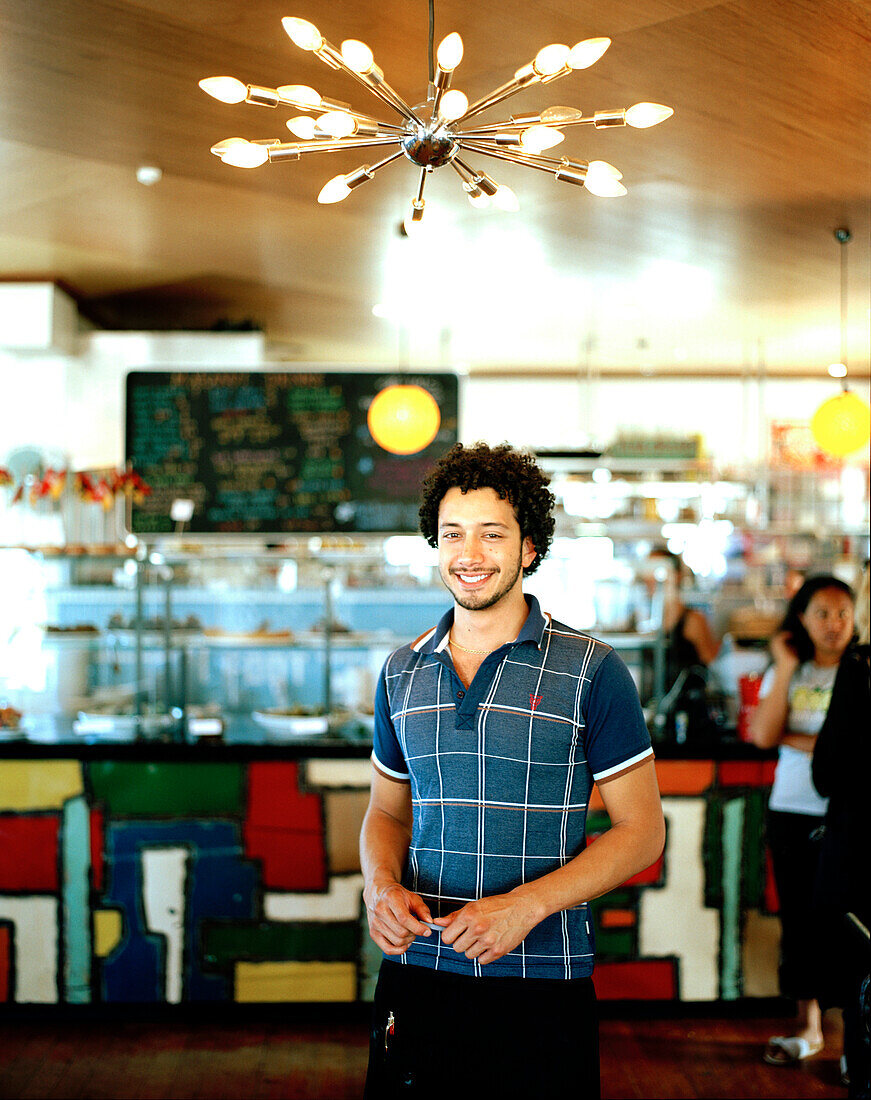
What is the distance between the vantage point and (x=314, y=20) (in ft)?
9.36

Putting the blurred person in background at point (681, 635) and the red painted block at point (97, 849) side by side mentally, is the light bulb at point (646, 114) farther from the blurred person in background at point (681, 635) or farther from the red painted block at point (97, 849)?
the blurred person in background at point (681, 635)

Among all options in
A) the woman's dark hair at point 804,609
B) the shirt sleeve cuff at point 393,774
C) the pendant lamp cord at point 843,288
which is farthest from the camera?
the pendant lamp cord at point 843,288

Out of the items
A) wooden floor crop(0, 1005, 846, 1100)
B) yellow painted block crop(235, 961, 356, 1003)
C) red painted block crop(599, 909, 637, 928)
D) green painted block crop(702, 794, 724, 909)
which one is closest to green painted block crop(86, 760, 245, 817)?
yellow painted block crop(235, 961, 356, 1003)

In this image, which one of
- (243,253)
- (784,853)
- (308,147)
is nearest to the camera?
(308,147)

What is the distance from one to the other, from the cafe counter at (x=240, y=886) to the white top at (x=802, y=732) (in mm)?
335

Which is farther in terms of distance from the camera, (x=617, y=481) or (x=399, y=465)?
(x=617, y=481)

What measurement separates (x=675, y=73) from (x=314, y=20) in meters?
1.14

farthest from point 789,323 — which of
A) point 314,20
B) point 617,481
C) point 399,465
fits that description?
point 314,20

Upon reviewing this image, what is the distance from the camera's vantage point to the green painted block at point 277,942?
11.0 ft

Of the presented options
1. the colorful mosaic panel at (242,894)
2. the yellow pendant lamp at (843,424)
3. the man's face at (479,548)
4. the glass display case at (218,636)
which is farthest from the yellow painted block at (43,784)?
the yellow pendant lamp at (843,424)

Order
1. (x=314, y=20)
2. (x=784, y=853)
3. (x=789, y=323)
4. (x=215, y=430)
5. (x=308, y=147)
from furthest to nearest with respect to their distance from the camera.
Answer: (x=789, y=323), (x=215, y=430), (x=784, y=853), (x=314, y=20), (x=308, y=147)

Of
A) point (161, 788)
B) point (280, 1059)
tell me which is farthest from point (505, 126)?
point (280, 1059)

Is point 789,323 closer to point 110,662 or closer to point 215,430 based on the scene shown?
point 215,430

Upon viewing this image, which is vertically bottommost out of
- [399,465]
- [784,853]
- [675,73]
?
[784,853]
